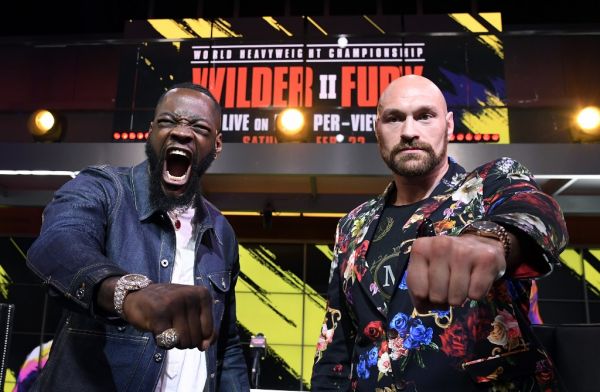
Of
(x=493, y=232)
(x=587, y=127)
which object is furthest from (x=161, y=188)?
(x=587, y=127)

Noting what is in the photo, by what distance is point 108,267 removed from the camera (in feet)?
2.74

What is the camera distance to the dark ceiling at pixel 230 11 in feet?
24.5

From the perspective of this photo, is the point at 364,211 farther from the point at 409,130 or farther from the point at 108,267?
the point at 108,267

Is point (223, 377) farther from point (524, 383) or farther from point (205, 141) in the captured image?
point (524, 383)

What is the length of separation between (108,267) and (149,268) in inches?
16.5

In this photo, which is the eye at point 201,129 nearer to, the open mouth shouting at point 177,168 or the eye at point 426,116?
the open mouth shouting at point 177,168

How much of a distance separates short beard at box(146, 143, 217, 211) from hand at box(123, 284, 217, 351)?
0.67m

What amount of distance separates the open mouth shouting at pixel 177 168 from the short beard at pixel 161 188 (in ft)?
0.04

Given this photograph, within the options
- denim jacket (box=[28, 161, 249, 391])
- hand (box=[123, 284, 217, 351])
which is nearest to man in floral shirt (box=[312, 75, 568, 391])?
hand (box=[123, 284, 217, 351])

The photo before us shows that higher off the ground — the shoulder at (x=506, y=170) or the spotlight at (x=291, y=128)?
the spotlight at (x=291, y=128)

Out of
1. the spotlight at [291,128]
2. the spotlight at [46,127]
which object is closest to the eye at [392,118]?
the spotlight at [291,128]

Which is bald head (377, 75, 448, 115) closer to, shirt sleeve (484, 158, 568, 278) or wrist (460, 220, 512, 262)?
shirt sleeve (484, 158, 568, 278)

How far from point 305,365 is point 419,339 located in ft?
16.2

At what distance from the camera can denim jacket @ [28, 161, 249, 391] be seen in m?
0.89
